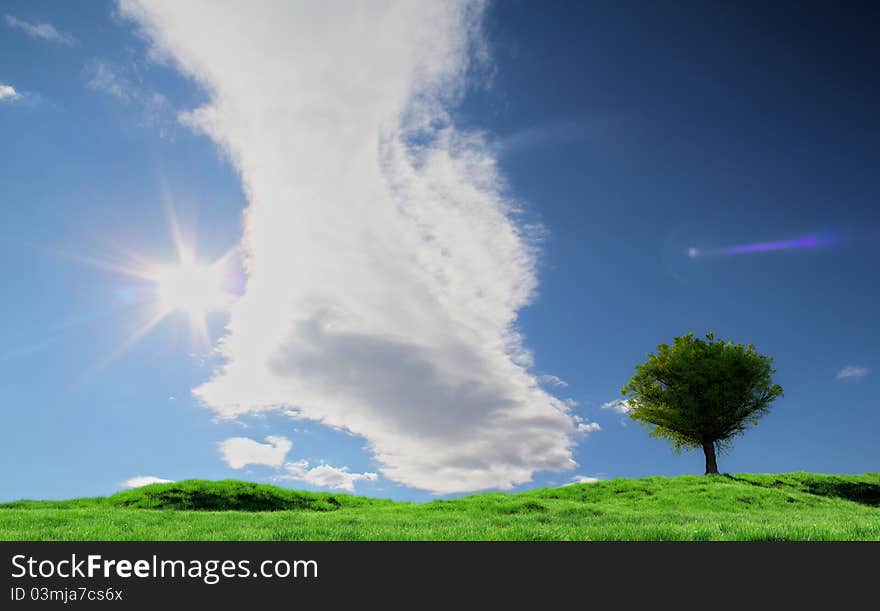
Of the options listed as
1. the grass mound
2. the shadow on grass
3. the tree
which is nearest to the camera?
the grass mound

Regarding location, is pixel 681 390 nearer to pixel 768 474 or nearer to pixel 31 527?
pixel 768 474

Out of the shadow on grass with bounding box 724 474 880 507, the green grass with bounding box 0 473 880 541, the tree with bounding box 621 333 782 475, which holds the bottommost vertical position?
the shadow on grass with bounding box 724 474 880 507

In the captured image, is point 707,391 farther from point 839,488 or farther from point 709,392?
point 839,488

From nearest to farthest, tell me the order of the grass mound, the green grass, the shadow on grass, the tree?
the green grass → the grass mound → the shadow on grass → the tree

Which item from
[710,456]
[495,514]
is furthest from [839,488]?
[495,514]

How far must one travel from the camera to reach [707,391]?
46625mm

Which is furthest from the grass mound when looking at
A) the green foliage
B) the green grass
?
the green foliage

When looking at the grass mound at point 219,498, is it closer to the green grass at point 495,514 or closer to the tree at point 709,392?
the green grass at point 495,514

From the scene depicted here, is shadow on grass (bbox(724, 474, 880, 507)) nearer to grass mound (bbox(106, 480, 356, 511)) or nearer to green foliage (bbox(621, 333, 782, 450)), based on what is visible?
green foliage (bbox(621, 333, 782, 450))

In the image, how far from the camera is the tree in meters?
46.6

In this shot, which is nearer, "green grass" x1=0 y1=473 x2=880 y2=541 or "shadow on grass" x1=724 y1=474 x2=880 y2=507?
"green grass" x1=0 y1=473 x2=880 y2=541

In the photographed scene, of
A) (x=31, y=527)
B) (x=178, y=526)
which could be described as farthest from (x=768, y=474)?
(x=31, y=527)

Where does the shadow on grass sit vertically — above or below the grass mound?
below
